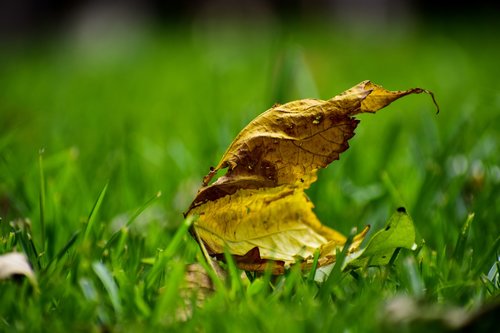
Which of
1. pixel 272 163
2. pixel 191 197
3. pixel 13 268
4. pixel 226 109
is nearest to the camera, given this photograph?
pixel 13 268

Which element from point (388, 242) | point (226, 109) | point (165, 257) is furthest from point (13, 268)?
point (226, 109)

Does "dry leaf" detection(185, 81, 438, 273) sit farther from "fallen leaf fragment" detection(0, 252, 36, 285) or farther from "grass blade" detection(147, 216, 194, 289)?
"fallen leaf fragment" detection(0, 252, 36, 285)

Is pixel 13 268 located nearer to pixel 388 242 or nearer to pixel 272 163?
pixel 272 163

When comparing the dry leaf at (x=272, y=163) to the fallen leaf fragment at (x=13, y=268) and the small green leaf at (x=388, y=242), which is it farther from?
the fallen leaf fragment at (x=13, y=268)

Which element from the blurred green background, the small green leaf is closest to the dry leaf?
the small green leaf

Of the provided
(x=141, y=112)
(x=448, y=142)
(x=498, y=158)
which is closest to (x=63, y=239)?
(x=448, y=142)
